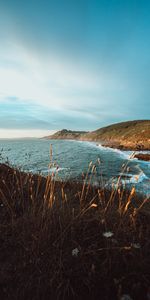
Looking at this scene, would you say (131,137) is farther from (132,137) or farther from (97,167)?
(97,167)

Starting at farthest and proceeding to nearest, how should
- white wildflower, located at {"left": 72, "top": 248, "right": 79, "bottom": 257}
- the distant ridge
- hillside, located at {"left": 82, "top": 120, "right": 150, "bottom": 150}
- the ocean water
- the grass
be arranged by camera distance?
hillside, located at {"left": 82, "top": 120, "right": 150, "bottom": 150} → the distant ridge → the ocean water → white wildflower, located at {"left": 72, "top": 248, "right": 79, "bottom": 257} → the grass

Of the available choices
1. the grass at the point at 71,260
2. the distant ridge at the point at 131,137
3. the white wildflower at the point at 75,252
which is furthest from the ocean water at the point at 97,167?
the distant ridge at the point at 131,137

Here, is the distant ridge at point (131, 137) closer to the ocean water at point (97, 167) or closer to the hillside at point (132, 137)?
the hillside at point (132, 137)

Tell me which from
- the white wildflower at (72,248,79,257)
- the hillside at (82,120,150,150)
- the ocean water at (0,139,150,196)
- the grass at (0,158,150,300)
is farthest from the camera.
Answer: the hillside at (82,120,150,150)

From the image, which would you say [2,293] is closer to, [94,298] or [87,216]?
[94,298]

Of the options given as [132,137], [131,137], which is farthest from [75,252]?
[131,137]

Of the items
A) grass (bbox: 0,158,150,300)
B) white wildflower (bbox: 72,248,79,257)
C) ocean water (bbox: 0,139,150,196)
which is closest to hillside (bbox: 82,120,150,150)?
ocean water (bbox: 0,139,150,196)

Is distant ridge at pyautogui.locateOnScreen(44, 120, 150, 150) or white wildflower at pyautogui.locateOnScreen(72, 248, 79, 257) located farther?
distant ridge at pyautogui.locateOnScreen(44, 120, 150, 150)

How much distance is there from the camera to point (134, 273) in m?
2.13

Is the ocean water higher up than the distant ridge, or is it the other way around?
the distant ridge

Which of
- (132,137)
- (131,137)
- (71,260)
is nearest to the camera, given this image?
(71,260)

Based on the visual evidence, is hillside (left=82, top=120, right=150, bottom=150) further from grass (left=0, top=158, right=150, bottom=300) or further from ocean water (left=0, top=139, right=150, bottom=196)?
grass (left=0, top=158, right=150, bottom=300)

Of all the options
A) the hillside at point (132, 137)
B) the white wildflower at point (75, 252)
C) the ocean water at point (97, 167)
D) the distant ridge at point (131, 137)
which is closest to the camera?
the white wildflower at point (75, 252)

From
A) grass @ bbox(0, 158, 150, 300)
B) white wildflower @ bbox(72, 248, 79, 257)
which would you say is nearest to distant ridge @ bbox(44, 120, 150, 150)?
grass @ bbox(0, 158, 150, 300)
